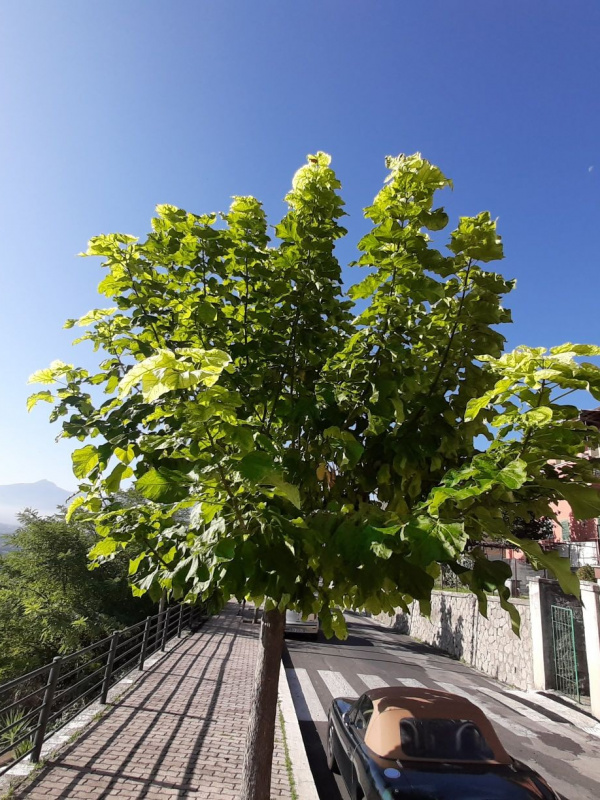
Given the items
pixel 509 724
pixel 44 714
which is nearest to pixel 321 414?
pixel 44 714

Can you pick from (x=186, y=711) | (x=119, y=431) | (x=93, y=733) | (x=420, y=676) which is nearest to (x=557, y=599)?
(x=420, y=676)

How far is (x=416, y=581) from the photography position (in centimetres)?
234

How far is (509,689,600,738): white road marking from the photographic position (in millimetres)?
10000

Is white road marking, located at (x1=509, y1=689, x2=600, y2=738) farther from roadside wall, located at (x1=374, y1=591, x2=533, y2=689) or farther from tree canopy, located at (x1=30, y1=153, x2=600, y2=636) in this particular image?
tree canopy, located at (x1=30, y1=153, x2=600, y2=636)

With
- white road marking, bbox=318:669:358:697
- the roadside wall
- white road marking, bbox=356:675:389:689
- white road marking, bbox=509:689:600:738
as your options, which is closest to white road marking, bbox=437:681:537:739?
white road marking, bbox=509:689:600:738

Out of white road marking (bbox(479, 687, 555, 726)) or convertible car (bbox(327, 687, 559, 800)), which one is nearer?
convertible car (bbox(327, 687, 559, 800))

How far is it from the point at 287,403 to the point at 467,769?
3861mm

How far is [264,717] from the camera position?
4.27 m

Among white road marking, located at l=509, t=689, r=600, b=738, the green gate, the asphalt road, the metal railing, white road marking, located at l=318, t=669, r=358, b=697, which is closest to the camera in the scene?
the metal railing

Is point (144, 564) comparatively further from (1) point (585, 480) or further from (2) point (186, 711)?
(2) point (186, 711)

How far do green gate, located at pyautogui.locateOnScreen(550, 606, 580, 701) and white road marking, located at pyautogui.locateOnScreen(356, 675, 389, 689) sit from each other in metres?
4.49

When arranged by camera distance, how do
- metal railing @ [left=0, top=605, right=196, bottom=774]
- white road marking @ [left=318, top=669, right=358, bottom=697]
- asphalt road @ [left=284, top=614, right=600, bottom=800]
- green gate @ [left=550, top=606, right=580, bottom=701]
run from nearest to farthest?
metal railing @ [left=0, top=605, right=196, bottom=774], asphalt road @ [left=284, top=614, right=600, bottom=800], white road marking @ [left=318, top=669, right=358, bottom=697], green gate @ [left=550, top=606, right=580, bottom=701]

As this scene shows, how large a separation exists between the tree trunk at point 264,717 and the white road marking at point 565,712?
8877mm

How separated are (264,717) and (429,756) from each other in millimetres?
1653
